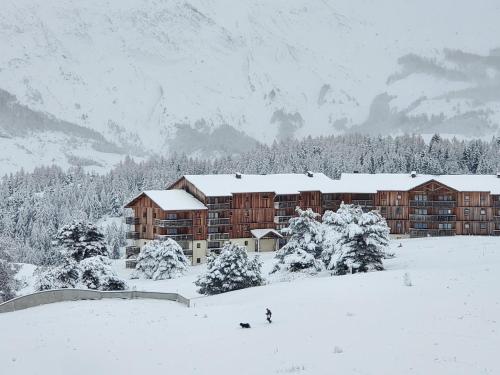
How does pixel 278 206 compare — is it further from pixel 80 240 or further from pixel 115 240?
pixel 115 240

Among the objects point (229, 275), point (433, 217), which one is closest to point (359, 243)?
point (229, 275)

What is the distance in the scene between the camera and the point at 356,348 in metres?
25.8

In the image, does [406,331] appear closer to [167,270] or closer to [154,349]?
[154,349]

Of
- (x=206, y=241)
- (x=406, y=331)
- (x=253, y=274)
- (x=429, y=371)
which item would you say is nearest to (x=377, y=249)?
(x=253, y=274)

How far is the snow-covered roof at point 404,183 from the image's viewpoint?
114188 mm

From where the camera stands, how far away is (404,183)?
118 metres

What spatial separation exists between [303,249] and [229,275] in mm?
10229

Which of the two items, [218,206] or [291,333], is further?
[218,206]

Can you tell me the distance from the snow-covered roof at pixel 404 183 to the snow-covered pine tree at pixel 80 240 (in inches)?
1893

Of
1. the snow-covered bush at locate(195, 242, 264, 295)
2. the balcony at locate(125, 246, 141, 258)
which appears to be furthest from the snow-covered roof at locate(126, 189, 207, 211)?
the snow-covered bush at locate(195, 242, 264, 295)

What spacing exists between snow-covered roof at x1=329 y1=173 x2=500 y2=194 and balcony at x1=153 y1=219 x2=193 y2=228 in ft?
85.9

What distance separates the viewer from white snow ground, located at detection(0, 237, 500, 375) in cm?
2469

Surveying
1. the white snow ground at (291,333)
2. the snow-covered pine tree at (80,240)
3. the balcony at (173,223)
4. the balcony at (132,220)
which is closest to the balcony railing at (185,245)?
the balcony at (173,223)

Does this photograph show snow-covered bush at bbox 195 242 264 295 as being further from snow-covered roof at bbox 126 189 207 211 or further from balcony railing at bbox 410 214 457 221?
balcony railing at bbox 410 214 457 221
